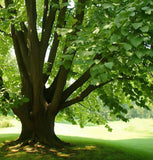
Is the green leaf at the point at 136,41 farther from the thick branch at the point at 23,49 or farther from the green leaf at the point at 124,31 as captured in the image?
the thick branch at the point at 23,49

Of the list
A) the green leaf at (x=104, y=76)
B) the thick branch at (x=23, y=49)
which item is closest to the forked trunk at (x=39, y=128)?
the thick branch at (x=23, y=49)

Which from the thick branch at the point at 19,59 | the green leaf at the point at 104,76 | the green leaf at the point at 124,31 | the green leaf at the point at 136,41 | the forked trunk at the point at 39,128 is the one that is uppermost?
the thick branch at the point at 19,59

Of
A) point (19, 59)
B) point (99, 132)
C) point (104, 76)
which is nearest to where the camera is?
point (104, 76)

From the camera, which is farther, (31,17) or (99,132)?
(99,132)

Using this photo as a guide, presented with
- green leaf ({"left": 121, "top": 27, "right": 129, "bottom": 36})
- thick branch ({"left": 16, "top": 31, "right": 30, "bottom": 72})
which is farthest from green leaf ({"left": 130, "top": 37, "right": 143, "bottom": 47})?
thick branch ({"left": 16, "top": 31, "right": 30, "bottom": 72})

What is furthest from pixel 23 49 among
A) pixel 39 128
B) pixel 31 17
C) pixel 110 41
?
pixel 110 41

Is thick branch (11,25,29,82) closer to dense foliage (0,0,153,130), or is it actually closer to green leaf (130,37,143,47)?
dense foliage (0,0,153,130)

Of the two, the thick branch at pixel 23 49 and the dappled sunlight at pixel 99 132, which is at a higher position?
the thick branch at pixel 23 49

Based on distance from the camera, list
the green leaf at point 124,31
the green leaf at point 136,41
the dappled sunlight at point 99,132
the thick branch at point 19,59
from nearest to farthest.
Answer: the green leaf at point 136,41, the green leaf at point 124,31, the thick branch at point 19,59, the dappled sunlight at point 99,132

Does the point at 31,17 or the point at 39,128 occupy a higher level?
the point at 31,17

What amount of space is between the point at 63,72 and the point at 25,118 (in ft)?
7.82

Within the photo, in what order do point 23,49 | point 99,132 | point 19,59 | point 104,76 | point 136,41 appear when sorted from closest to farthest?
→ 1. point 136,41
2. point 104,76
3. point 23,49
4. point 19,59
5. point 99,132

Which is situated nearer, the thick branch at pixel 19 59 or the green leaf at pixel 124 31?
the green leaf at pixel 124 31

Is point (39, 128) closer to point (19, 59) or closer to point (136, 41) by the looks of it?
point (19, 59)
